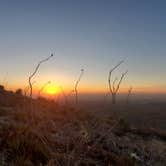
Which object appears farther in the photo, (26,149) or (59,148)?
(59,148)

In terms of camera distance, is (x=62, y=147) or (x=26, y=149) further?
(x=62, y=147)

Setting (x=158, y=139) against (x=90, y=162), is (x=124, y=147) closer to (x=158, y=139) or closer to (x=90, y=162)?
(x=90, y=162)

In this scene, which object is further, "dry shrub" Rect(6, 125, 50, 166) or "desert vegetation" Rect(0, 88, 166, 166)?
"dry shrub" Rect(6, 125, 50, 166)

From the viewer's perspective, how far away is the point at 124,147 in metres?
12.0

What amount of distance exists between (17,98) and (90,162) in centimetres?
1214

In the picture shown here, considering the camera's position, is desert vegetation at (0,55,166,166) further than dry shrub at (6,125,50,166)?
No

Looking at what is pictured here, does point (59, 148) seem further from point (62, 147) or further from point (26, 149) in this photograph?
point (26, 149)

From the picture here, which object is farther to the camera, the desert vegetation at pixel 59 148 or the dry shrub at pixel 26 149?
the dry shrub at pixel 26 149

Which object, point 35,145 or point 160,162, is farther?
point 160,162

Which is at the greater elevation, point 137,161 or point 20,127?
point 20,127

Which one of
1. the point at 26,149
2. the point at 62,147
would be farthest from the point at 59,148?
the point at 26,149

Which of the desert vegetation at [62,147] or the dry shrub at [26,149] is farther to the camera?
the dry shrub at [26,149]

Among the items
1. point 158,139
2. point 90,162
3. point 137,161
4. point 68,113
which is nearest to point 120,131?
point 158,139

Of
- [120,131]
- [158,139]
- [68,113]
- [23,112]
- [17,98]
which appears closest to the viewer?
[23,112]
